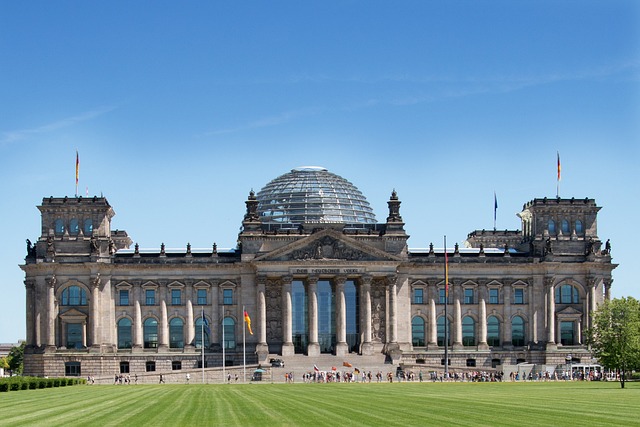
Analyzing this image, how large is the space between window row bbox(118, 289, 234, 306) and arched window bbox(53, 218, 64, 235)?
11.5 meters

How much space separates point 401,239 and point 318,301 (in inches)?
547

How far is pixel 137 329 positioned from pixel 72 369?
995 cm

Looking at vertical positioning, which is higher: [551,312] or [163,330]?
[551,312]

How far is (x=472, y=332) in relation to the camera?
16888cm

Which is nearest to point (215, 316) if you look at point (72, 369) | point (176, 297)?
point (176, 297)

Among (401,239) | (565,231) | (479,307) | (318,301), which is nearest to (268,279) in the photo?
(318,301)

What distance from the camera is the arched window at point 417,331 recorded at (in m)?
168

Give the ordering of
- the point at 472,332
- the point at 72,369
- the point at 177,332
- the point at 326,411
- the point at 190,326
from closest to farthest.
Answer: the point at 326,411
the point at 72,369
the point at 190,326
the point at 177,332
the point at 472,332

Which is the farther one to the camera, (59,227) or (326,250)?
(59,227)

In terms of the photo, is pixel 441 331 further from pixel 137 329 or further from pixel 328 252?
pixel 137 329

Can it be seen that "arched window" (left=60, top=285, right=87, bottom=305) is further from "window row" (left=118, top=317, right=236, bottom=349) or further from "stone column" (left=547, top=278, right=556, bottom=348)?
"stone column" (left=547, top=278, right=556, bottom=348)

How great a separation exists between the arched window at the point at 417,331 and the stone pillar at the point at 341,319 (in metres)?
11.2

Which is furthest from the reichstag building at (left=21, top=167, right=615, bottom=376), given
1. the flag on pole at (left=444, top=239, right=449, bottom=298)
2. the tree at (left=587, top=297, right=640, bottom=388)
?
the tree at (left=587, top=297, right=640, bottom=388)

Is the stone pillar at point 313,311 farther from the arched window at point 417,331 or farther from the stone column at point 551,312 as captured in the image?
the stone column at point 551,312
